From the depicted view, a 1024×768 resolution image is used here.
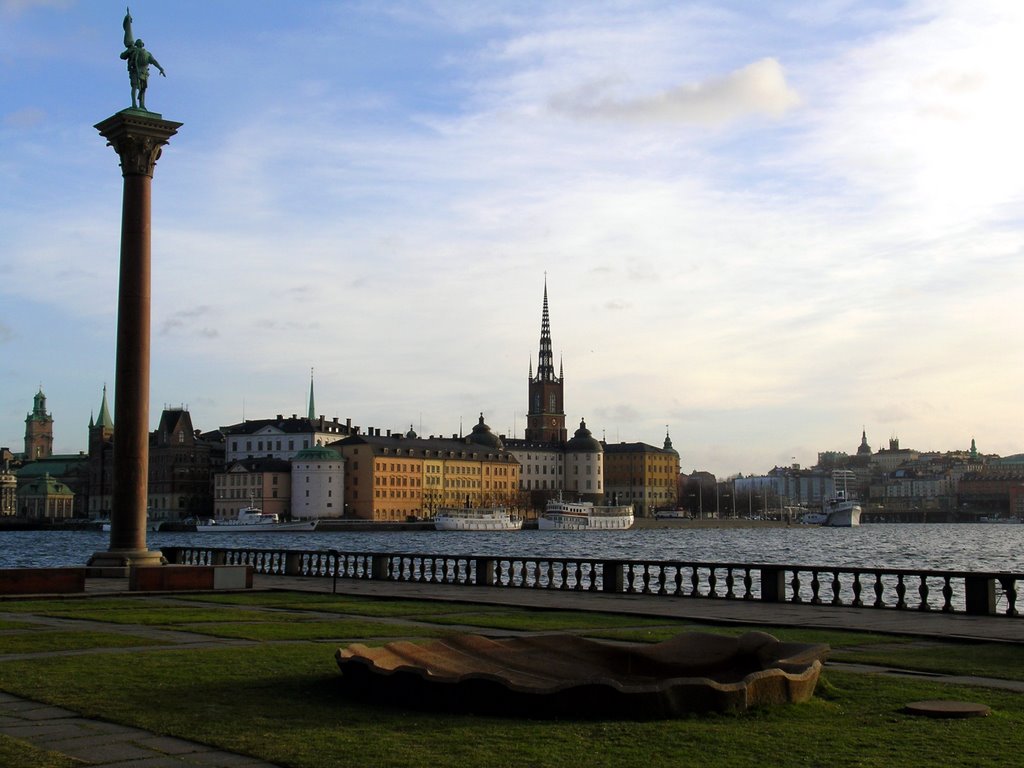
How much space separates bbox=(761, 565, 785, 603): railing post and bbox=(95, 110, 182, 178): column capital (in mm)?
22290

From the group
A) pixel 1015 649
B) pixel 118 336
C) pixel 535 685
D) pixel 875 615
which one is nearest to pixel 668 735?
pixel 535 685

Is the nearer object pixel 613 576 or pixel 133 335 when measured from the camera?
pixel 613 576

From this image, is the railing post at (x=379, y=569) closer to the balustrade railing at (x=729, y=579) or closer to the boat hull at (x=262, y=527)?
the balustrade railing at (x=729, y=579)

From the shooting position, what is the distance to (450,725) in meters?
12.2

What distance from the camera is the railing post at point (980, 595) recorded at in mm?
27062

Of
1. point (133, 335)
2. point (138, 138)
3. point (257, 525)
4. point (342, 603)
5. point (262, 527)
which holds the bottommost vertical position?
point (262, 527)

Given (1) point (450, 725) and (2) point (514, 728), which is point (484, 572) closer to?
(1) point (450, 725)

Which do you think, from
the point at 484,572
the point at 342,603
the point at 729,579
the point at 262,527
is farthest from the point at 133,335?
the point at 262,527

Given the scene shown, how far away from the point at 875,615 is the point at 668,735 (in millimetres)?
16433

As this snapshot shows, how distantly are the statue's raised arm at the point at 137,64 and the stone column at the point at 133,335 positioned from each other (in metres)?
1.29

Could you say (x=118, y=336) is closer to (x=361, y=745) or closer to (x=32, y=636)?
(x=32, y=636)

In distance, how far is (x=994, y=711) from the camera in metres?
13.3

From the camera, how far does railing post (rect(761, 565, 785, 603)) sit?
31.1 m

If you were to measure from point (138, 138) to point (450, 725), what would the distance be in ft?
106
